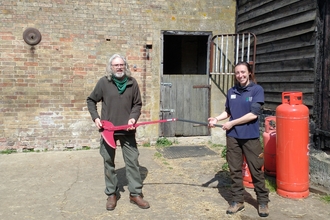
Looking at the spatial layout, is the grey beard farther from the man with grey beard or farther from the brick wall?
the brick wall

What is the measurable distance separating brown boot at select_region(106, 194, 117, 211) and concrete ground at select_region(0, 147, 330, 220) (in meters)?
0.06

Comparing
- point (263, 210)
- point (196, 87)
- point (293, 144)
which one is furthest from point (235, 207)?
point (196, 87)

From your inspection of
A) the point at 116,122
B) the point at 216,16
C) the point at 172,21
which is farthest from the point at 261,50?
the point at 116,122

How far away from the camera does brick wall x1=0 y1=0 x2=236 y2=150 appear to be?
266 inches

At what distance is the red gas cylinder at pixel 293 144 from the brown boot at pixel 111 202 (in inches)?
88.7

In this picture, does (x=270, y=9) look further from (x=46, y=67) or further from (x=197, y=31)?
(x=46, y=67)

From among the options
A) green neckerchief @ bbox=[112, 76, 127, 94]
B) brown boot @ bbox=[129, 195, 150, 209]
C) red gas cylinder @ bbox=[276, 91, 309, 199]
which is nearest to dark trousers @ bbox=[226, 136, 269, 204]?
red gas cylinder @ bbox=[276, 91, 309, 199]

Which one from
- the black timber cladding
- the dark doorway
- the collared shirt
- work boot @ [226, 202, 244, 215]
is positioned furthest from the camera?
the dark doorway

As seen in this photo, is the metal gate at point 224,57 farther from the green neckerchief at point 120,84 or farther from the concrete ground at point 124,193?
the green neckerchief at point 120,84

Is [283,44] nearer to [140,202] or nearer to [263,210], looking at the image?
[263,210]

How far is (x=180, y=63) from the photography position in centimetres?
1123

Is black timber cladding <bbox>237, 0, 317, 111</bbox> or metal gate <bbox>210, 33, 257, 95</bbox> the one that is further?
metal gate <bbox>210, 33, 257, 95</bbox>

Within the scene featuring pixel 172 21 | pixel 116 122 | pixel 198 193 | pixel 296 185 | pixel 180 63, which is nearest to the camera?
pixel 116 122

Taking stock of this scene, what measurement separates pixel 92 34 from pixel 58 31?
2.34 ft
